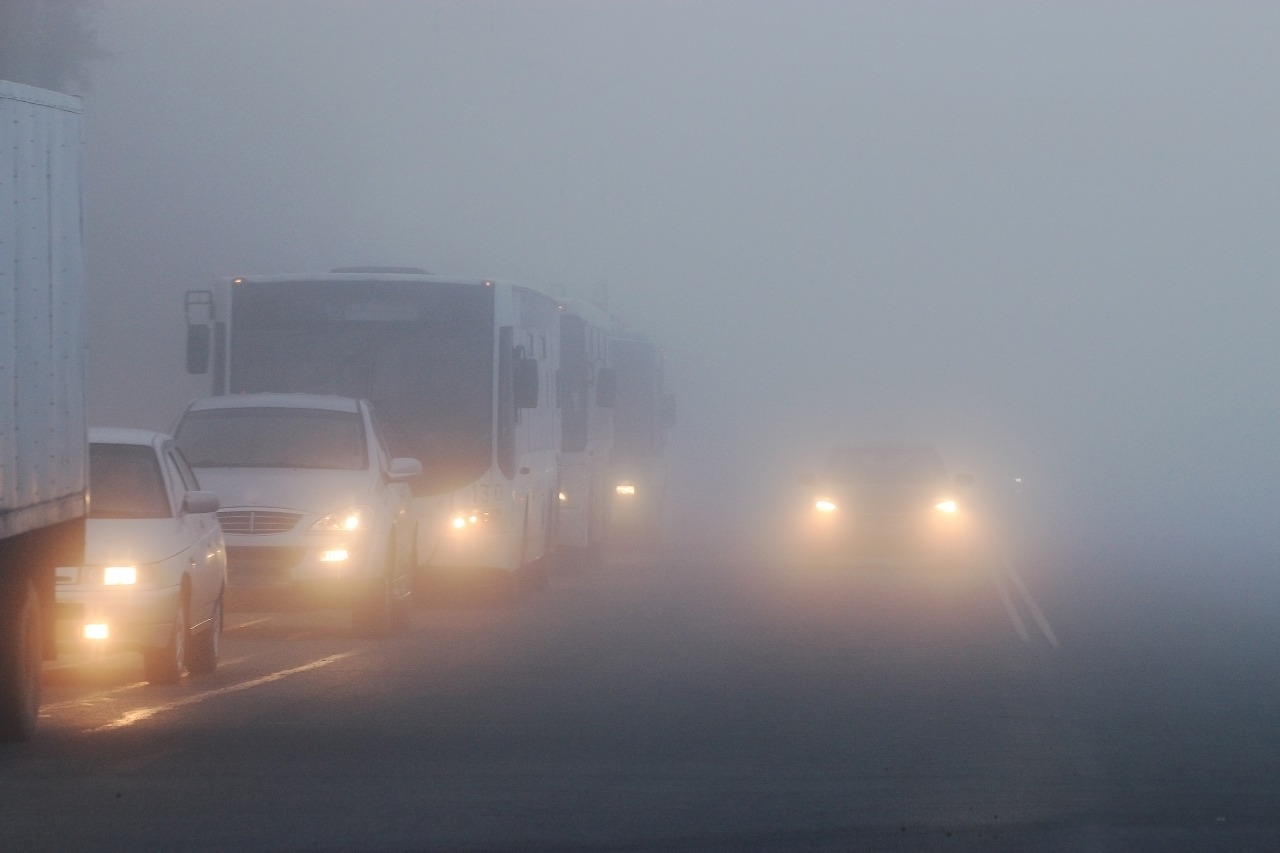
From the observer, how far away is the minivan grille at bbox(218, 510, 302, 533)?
1691 cm

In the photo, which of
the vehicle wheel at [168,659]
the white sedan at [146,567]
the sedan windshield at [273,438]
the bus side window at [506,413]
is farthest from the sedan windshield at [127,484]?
the bus side window at [506,413]

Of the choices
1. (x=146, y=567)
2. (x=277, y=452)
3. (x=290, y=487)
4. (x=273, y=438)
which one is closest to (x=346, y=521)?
(x=290, y=487)

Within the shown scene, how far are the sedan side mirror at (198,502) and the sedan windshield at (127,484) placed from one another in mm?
128

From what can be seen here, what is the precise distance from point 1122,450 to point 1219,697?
3176 inches

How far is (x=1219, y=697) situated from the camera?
1294cm

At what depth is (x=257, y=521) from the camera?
17.0 metres

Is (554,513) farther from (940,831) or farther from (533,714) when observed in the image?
(940,831)

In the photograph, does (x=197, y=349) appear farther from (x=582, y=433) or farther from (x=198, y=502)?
(x=198, y=502)

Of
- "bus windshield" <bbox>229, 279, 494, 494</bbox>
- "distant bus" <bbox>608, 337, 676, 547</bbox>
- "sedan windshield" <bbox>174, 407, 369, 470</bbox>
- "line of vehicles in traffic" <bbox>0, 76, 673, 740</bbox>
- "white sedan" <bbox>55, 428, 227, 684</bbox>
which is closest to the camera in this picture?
"line of vehicles in traffic" <bbox>0, 76, 673, 740</bbox>

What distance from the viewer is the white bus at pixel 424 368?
20078mm

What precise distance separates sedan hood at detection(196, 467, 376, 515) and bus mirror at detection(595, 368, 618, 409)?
→ 9.67m

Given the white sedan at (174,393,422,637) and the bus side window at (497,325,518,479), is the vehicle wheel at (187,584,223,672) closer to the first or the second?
the white sedan at (174,393,422,637)

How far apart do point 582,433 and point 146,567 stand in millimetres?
13182

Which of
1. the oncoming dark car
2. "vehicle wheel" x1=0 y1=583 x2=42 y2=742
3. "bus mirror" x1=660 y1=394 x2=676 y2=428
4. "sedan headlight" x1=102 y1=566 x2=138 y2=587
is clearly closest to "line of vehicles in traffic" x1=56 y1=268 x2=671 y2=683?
"sedan headlight" x1=102 y1=566 x2=138 y2=587
